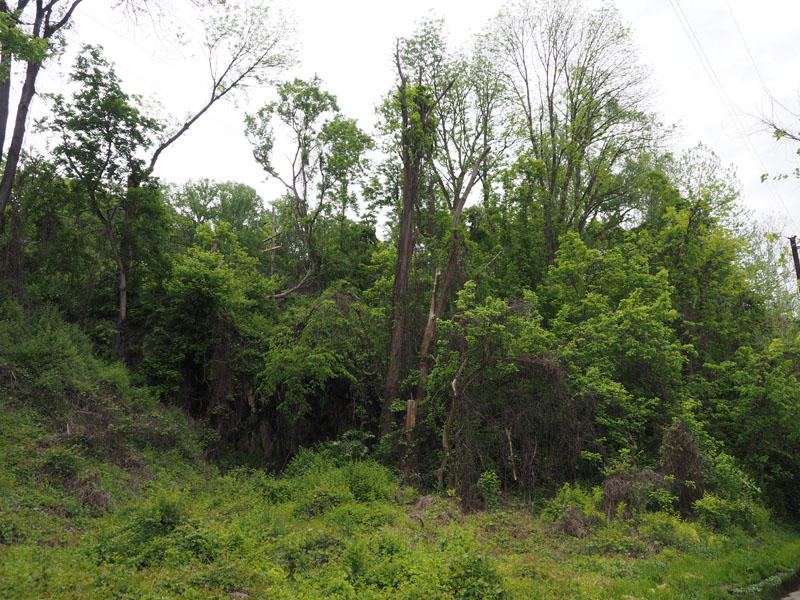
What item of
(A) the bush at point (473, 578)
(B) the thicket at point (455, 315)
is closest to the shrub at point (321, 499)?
(B) the thicket at point (455, 315)

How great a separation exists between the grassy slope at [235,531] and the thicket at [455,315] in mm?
228

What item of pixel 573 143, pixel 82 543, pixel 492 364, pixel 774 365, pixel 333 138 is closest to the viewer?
pixel 82 543

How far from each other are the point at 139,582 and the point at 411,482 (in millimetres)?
8333

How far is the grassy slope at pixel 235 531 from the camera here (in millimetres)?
6430

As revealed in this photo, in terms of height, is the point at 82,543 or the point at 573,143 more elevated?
the point at 573,143

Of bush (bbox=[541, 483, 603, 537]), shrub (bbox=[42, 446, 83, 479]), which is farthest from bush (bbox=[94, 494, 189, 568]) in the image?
bush (bbox=[541, 483, 603, 537])

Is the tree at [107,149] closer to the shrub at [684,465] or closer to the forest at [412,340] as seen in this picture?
the forest at [412,340]

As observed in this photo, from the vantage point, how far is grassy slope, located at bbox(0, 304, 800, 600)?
6430mm

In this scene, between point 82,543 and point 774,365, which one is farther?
point 774,365

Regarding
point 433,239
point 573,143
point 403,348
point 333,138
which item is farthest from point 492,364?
point 333,138

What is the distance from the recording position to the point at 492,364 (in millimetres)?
13477

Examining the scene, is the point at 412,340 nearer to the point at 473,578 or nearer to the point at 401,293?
the point at 401,293

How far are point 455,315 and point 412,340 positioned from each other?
3202mm

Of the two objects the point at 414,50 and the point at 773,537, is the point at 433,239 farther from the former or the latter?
the point at 773,537
